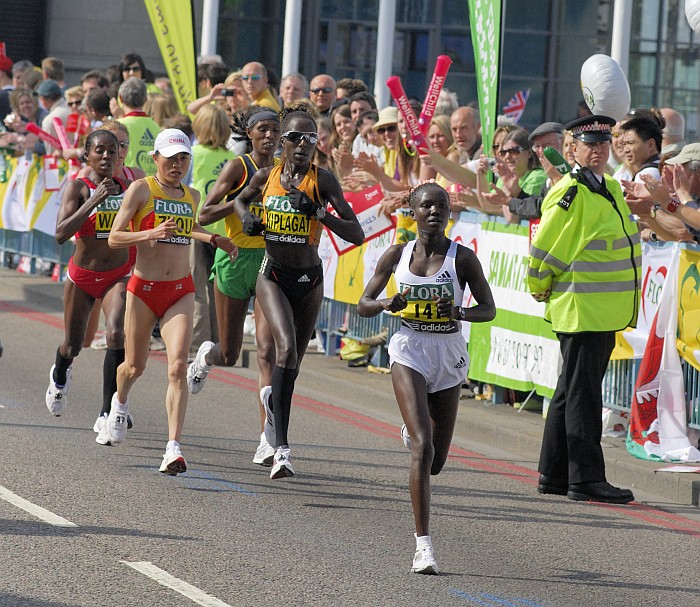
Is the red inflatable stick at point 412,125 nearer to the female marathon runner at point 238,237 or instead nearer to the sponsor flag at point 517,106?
the female marathon runner at point 238,237

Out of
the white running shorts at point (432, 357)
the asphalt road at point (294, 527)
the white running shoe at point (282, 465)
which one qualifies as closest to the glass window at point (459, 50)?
the asphalt road at point (294, 527)

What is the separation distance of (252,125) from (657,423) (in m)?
3.28

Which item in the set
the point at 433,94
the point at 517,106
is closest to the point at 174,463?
the point at 433,94

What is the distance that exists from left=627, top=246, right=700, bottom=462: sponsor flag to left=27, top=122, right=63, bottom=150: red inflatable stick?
9900mm

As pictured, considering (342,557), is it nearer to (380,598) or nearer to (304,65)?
(380,598)

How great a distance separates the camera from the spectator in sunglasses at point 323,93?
15.4m

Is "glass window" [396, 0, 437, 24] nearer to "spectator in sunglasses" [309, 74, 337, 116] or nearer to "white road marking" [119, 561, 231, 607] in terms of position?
"spectator in sunglasses" [309, 74, 337, 116]

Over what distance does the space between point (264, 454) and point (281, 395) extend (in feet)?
2.31

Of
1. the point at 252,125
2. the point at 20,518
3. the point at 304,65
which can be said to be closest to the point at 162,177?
the point at 252,125

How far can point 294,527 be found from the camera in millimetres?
7703

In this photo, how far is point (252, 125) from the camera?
31.3ft

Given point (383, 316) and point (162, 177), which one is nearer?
point (162, 177)

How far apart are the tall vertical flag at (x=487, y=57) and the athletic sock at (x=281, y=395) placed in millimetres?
3804

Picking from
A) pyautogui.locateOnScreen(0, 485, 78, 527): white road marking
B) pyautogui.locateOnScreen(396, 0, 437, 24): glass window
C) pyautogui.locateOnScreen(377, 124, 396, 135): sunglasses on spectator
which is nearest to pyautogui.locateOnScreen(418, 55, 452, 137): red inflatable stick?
pyautogui.locateOnScreen(377, 124, 396, 135): sunglasses on spectator
